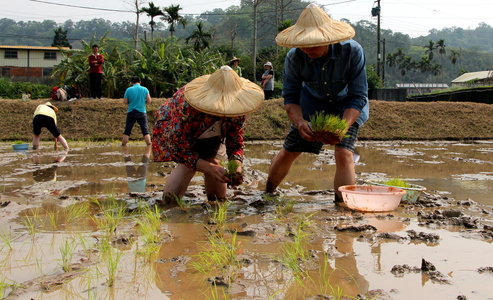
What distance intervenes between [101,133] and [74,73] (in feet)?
19.2

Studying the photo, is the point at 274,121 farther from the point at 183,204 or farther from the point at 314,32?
the point at 314,32

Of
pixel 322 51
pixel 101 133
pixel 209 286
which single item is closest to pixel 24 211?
pixel 209 286

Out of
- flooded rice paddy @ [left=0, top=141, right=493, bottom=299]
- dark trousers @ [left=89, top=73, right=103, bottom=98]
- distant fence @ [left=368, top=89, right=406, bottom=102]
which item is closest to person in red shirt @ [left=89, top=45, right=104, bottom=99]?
dark trousers @ [left=89, top=73, right=103, bottom=98]

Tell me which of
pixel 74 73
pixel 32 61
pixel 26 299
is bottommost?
pixel 26 299

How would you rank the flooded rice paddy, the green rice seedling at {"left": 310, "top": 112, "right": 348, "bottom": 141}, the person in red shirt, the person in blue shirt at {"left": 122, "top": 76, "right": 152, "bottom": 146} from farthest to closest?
the person in red shirt, the person in blue shirt at {"left": 122, "top": 76, "right": 152, "bottom": 146}, the green rice seedling at {"left": 310, "top": 112, "right": 348, "bottom": 141}, the flooded rice paddy

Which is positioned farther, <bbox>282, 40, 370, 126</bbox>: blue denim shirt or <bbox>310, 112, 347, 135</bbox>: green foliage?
<bbox>282, 40, 370, 126</bbox>: blue denim shirt

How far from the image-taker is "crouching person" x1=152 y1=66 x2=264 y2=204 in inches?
151

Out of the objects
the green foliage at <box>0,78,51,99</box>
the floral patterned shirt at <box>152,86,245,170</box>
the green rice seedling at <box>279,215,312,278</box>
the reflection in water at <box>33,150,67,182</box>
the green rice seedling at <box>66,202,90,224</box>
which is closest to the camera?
the green rice seedling at <box>279,215,312,278</box>

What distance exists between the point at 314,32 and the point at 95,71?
1130 centimetres

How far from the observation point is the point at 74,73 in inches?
683

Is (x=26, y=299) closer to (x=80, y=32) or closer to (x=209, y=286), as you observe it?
(x=209, y=286)

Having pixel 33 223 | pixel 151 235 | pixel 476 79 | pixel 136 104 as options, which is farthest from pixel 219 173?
pixel 476 79

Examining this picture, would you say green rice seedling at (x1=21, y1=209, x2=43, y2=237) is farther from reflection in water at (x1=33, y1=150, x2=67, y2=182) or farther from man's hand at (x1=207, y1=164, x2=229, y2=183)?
reflection in water at (x1=33, y1=150, x2=67, y2=182)

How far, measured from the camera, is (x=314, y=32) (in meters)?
3.85
